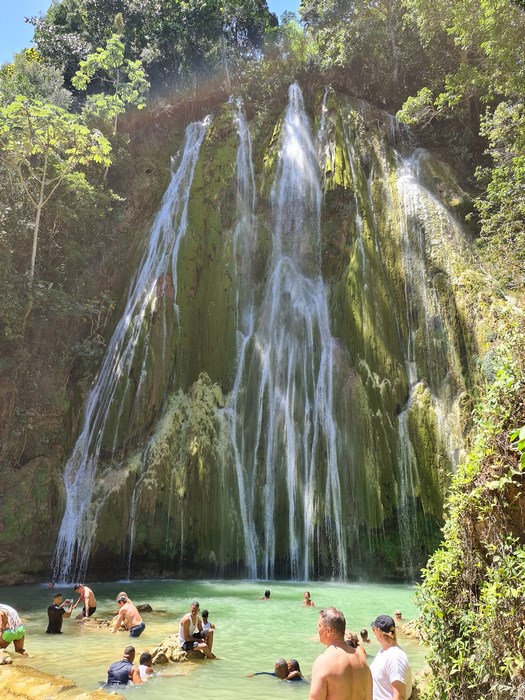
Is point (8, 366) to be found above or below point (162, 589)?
above

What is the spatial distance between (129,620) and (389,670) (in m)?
6.21

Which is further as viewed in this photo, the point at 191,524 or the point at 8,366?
the point at 8,366

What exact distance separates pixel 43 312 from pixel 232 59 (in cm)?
Result: 2104

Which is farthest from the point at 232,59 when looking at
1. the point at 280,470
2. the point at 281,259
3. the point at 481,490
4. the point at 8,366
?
the point at 481,490

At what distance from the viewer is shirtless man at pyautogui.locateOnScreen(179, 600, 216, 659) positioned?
7.59m

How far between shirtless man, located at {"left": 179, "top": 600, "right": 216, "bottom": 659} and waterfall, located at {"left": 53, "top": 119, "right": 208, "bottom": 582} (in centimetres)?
906

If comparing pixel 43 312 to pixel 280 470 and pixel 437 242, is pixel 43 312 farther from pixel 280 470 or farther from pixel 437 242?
pixel 437 242

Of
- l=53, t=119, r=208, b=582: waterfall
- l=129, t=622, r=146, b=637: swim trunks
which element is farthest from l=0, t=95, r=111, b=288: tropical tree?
l=129, t=622, r=146, b=637: swim trunks

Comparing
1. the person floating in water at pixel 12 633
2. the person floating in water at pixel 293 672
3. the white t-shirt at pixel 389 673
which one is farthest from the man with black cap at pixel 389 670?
the person floating in water at pixel 12 633

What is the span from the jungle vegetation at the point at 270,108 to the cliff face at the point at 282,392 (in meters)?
1.45

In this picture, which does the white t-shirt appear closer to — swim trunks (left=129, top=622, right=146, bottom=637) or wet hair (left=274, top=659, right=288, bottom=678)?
wet hair (left=274, top=659, right=288, bottom=678)

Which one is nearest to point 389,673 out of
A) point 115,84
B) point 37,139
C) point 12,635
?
point 12,635

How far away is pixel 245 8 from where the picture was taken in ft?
110

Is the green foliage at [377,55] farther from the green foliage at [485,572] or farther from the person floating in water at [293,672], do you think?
the person floating in water at [293,672]
